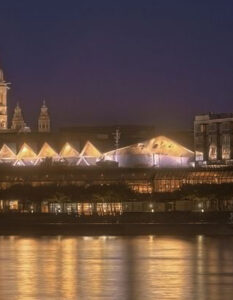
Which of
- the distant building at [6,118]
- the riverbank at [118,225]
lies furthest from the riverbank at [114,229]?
the distant building at [6,118]

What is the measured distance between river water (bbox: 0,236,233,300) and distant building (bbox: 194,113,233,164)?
1886 inches

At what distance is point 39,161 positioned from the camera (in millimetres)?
104062

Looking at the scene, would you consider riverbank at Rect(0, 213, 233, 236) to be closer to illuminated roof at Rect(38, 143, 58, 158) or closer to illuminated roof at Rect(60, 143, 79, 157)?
illuminated roof at Rect(60, 143, 79, 157)

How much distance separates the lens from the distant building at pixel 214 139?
98.6m

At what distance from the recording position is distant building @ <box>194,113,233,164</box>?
9856 cm

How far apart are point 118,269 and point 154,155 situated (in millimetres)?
61726

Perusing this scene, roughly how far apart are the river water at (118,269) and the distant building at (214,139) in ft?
157

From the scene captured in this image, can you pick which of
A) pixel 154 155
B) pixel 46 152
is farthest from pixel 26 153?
pixel 154 155

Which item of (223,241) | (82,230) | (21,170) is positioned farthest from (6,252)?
(21,170)

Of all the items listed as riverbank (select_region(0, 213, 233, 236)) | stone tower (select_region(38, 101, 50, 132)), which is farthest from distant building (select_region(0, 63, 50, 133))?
riverbank (select_region(0, 213, 233, 236))

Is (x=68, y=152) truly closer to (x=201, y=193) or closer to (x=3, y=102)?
(x=3, y=102)

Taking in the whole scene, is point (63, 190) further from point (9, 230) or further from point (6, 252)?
point (6, 252)

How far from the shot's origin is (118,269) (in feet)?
117

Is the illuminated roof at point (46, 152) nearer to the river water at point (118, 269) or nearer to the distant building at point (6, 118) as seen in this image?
the distant building at point (6, 118)
